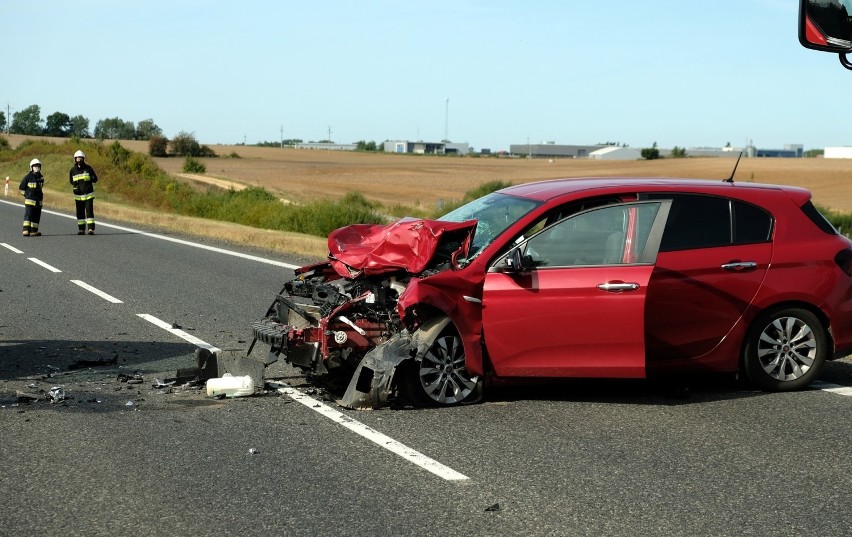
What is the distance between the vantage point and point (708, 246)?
8.30 m

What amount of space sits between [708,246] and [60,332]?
656cm

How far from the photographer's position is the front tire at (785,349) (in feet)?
27.6

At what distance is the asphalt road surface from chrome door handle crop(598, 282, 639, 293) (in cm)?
89

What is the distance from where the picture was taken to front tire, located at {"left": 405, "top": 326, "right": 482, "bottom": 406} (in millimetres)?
7848

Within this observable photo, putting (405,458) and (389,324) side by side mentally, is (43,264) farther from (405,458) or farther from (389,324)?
(405,458)

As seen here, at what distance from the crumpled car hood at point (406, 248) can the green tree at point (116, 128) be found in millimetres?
157988

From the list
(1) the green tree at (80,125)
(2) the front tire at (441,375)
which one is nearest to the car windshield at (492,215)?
(2) the front tire at (441,375)

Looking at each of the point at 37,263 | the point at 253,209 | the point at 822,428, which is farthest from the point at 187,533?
the point at 253,209

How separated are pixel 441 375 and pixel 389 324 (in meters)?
0.55

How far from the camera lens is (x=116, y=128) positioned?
16462cm

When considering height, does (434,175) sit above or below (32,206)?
below

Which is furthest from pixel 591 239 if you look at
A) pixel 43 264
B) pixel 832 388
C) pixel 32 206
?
pixel 32 206

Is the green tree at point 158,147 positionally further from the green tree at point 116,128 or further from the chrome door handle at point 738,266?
the chrome door handle at point 738,266

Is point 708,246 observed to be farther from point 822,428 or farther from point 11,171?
point 11,171
